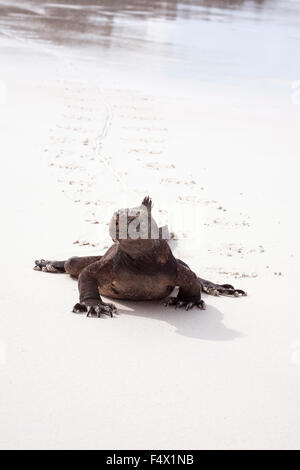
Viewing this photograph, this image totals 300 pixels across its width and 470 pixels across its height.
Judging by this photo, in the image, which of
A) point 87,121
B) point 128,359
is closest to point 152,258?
point 128,359

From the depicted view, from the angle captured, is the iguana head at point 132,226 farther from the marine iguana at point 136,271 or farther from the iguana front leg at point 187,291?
the iguana front leg at point 187,291

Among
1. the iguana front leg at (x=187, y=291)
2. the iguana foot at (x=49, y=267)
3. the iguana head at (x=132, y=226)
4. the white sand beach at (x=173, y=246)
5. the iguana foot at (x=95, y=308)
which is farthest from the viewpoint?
the iguana foot at (x=49, y=267)

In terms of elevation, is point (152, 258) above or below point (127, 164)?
below

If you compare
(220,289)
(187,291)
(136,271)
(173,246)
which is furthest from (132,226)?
(173,246)

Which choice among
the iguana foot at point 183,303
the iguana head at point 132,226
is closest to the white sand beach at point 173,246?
the iguana foot at point 183,303

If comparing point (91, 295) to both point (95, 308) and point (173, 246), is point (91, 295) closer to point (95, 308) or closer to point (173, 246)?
point (95, 308)

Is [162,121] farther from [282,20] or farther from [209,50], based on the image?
[282,20]

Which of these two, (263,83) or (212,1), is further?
(212,1)
